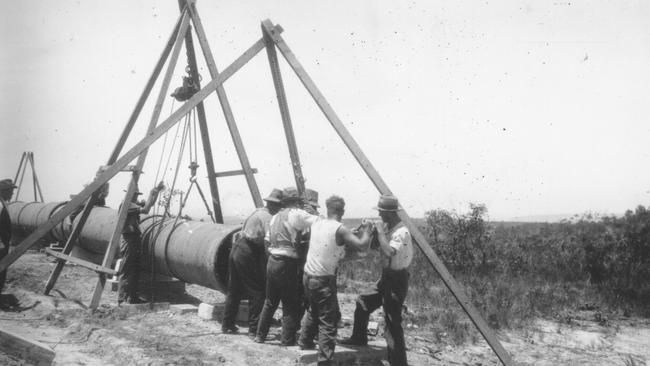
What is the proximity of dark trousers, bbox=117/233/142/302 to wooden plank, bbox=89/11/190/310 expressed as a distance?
1.54 ft

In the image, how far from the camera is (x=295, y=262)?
6137 millimetres

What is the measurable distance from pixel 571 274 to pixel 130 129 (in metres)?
12.9

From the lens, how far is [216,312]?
762 centimetres

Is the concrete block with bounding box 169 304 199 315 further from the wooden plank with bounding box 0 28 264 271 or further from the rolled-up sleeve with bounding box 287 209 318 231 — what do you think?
the rolled-up sleeve with bounding box 287 209 318 231

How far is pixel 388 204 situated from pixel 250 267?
2.22 meters

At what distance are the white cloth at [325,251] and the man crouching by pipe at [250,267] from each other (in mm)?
1273

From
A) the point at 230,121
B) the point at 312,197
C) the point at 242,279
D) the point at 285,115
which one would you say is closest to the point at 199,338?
the point at 242,279

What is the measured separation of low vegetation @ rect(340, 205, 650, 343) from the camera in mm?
9734

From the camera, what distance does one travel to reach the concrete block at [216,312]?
751 centimetres

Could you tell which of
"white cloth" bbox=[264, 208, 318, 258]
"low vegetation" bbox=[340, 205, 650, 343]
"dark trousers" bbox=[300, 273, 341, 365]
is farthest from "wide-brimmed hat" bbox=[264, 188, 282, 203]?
"low vegetation" bbox=[340, 205, 650, 343]

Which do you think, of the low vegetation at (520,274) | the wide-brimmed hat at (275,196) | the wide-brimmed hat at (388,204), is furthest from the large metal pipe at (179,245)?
the low vegetation at (520,274)

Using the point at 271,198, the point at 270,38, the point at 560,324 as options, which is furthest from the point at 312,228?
the point at 560,324

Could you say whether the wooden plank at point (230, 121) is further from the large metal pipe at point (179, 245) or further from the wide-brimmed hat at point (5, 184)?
the wide-brimmed hat at point (5, 184)

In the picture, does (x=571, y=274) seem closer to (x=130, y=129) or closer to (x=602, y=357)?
(x=602, y=357)
